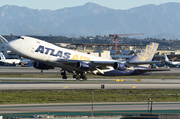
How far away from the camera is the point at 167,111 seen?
79.2 ft

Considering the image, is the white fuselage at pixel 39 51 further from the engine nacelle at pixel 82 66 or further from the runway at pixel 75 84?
the runway at pixel 75 84

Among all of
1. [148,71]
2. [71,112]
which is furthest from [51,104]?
[148,71]

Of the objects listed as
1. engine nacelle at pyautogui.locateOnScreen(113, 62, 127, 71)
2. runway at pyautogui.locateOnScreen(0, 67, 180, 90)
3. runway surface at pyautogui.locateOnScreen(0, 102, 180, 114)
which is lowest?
runway at pyautogui.locateOnScreen(0, 67, 180, 90)

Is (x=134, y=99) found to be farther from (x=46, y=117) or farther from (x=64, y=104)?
(x=46, y=117)

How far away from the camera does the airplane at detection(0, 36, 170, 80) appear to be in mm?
46062

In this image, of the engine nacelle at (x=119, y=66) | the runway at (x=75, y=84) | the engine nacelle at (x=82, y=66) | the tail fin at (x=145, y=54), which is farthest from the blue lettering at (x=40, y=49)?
the tail fin at (x=145, y=54)

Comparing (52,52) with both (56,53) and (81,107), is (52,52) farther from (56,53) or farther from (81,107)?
(81,107)

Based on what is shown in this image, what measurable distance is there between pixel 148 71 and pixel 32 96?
30.7 meters

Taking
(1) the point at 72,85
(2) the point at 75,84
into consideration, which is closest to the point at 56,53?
(2) the point at 75,84

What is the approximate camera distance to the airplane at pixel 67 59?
46.1 metres

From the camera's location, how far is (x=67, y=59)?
49.7 m

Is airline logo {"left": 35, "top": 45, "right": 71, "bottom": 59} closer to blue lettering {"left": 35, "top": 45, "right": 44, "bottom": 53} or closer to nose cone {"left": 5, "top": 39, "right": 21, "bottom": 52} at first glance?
blue lettering {"left": 35, "top": 45, "right": 44, "bottom": 53}

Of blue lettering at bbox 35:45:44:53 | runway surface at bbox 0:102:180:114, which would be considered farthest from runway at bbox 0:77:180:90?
runway surface at bbox 0:102:180:114

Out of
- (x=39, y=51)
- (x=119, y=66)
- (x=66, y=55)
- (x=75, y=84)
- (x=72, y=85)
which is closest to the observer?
(x=72, y=85)
